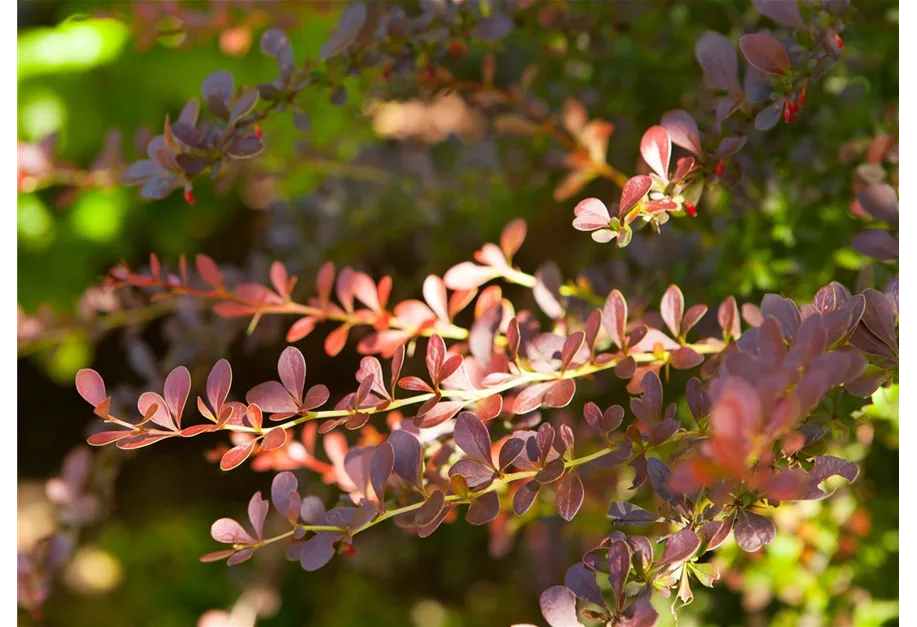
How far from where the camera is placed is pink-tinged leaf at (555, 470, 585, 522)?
51 centimetres

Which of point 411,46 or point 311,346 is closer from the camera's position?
point 411,46

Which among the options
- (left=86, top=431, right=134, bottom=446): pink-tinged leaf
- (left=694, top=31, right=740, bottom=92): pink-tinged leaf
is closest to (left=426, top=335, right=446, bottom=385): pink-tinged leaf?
(left=86, top=431, right=134, bottom=446): pink-tinged leaf

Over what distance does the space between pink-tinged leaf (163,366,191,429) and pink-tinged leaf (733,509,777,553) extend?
40 centimetres

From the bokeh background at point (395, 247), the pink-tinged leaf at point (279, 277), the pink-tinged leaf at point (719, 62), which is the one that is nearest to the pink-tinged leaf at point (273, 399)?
the pink-tinged leaf at point (279, 277)

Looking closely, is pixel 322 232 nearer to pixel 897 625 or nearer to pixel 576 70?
pixel 576 70

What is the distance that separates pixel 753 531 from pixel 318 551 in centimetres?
30

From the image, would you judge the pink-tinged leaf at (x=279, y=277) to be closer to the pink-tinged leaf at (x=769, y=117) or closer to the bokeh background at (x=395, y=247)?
the bokeh background at (x=395, y=247)

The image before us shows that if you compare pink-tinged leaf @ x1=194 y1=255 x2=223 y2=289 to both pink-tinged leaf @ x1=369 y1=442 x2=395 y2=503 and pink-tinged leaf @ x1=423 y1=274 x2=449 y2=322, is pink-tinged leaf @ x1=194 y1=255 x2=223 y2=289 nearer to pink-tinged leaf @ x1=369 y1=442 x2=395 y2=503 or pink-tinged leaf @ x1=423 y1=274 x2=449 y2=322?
pink-tinged leaf @ x1=423 y1=274 x2=449 y2=322

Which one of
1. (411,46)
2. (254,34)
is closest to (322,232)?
(411,46)

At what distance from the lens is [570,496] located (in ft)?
1.70

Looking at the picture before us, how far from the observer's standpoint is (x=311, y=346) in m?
1.80

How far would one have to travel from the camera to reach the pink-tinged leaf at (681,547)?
0.47 metres

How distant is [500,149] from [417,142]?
0.18 meters

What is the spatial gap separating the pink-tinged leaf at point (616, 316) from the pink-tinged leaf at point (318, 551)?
27cm
